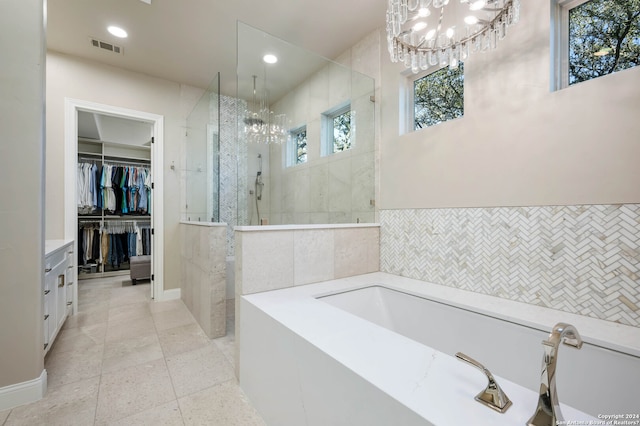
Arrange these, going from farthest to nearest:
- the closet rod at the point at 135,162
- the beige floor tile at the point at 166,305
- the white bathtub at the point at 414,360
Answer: the closet rod at the point at 135,162 < the beige floor tile at the point at 166,305 < the white bathtub at the point at 414,360

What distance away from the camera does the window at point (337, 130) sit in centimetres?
272

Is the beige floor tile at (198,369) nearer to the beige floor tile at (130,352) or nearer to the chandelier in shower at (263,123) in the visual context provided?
the beige floor tile at (130,352)

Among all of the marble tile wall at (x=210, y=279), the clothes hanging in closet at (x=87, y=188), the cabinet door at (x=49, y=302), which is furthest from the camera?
the clothes hanging in closet at (x=87, y=188)

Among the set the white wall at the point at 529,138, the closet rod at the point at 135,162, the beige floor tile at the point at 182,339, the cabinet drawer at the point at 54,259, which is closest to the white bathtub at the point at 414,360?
the white wall at the point at 529,138

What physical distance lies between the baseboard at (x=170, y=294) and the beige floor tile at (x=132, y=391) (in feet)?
5.49

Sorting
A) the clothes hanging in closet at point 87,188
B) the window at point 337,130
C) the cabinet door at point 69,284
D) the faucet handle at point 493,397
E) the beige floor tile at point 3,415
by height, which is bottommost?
the beige floor tile at point 3,415

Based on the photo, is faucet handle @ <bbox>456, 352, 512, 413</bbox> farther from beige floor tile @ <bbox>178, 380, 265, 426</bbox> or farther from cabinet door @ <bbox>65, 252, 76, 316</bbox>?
cabinet door @ <bbox>65, 252, 76, 316</bbox>

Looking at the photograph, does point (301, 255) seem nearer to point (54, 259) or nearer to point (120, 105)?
point (54, 259)

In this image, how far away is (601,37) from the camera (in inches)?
57.2

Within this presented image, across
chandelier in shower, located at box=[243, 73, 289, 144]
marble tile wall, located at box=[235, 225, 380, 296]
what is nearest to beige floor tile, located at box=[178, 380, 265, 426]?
marble tile wall, located at box=[235, 225, 380, 296]

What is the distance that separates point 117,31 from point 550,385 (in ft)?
12.5

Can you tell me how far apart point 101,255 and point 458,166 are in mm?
5516

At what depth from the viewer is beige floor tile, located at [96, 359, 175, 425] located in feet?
4.96

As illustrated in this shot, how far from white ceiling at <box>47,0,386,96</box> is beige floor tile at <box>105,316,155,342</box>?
2363 millimetres
